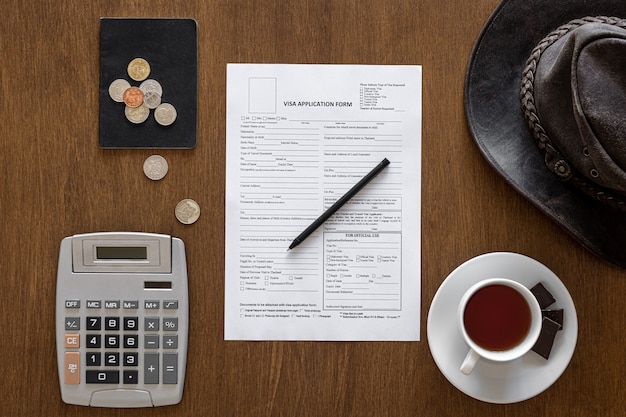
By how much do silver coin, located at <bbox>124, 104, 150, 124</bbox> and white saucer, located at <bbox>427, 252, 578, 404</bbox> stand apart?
1.34ft

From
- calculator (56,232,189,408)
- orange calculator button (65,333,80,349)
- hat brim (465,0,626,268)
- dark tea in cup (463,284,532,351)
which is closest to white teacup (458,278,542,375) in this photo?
dark tea in cup (463,284,532,351)

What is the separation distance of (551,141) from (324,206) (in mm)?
269

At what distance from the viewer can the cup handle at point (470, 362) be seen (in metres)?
0.58

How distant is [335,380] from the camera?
25.8 inches

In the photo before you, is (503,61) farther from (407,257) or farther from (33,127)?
(33,127)

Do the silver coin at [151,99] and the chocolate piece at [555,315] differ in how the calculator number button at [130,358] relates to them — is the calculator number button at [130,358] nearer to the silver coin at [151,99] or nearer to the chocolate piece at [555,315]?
the silver coin at [151,99]

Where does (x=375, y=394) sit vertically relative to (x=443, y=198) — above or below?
below

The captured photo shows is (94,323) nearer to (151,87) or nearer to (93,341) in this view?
(93,341)

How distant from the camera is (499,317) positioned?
0.60 m

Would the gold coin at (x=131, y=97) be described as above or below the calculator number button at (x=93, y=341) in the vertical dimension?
above

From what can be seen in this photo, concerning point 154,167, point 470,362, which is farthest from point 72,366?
point 470,362

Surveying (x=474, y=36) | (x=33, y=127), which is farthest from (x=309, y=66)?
(x=33, y=127)

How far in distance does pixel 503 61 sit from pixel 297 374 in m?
0.45

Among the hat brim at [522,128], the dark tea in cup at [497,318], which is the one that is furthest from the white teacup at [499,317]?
the hat brim at [522,128]
